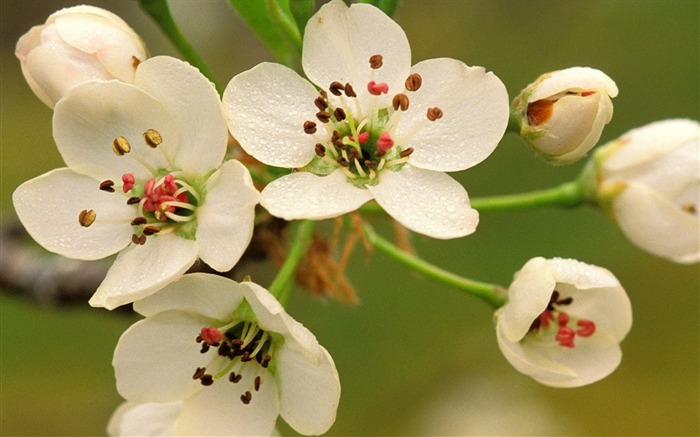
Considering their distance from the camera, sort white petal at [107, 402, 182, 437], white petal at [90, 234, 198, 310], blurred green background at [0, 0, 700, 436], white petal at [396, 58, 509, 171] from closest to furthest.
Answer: white petal at [90, 234, 198, 310], white petal at [396, 58, 509, 171], white petal at [107, 402, 182, 437], blurred green background at [0, 0, 700, 436]

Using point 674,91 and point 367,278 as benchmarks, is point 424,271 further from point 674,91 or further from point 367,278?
point 674,91

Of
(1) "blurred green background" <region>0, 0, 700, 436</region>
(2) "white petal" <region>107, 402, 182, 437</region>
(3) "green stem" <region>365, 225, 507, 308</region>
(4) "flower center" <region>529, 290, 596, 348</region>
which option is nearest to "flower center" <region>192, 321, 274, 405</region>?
(2) "white petal" <region>107, 402, 182, 437</region>

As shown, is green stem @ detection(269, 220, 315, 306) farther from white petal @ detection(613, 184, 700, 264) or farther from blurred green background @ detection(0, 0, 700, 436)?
blurred green background @ detection(0, 0, 700, 436)

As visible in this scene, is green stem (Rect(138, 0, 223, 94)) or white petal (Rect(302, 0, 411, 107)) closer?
white petal (Rect(302, 0, 411, 107))

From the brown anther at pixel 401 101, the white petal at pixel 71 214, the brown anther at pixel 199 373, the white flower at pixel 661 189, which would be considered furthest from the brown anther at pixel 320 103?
the white flower at pixel 661 189

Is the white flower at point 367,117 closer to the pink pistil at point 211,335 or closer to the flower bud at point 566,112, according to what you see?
the flower bud at point 566,112

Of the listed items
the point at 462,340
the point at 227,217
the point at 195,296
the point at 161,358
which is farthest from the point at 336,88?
the point at 462,340

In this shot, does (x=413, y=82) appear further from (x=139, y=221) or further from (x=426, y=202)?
(x=139, y=221)
